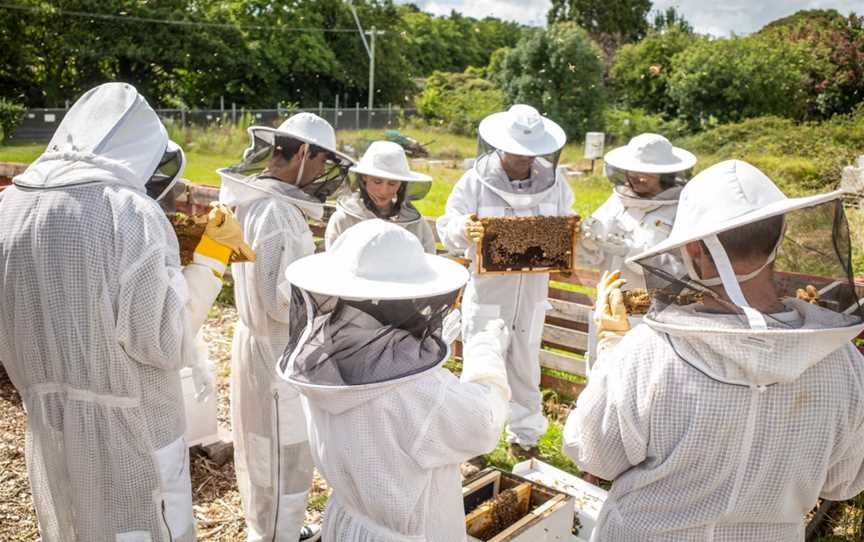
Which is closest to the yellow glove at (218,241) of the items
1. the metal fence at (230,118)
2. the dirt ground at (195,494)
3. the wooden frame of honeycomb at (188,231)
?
the wooden frame of honeycomb at (188,231)

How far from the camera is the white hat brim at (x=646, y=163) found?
164 inches

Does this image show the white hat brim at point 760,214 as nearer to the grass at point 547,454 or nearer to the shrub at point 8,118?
the grass at point 547,454

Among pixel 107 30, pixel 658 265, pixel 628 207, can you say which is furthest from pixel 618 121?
pixel 658 265

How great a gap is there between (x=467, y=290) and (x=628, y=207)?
119 centimetres

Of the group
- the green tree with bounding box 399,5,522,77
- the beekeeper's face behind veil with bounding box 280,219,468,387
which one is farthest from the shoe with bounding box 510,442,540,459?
the green tree with bounding box 399,5,522,77

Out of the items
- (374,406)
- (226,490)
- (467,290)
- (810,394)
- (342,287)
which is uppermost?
(342,287)

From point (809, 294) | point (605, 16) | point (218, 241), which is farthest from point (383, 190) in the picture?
point (605, 16)

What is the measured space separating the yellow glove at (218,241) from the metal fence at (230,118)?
16166 mm

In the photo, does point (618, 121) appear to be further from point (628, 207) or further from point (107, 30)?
point (628, 207)

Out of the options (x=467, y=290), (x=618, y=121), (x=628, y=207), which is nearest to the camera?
(x=628, y=207)

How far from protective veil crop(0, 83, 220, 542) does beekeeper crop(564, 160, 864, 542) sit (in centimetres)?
147

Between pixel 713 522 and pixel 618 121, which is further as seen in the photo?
pixel 618 121

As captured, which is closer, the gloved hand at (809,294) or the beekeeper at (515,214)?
the gloved hand at (809,294)

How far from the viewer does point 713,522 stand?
6.33ft
